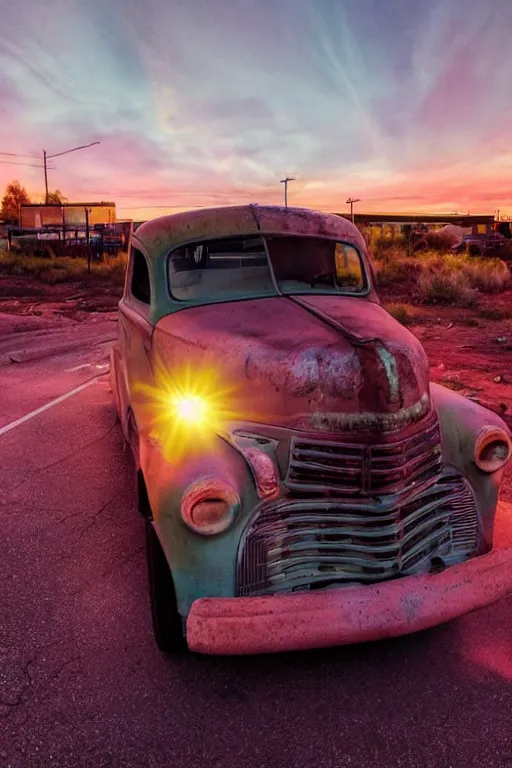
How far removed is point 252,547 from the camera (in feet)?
8.18

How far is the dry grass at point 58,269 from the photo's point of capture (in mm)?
22391

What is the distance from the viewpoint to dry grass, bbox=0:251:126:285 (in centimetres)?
2239

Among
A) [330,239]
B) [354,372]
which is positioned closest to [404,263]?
[330,239]

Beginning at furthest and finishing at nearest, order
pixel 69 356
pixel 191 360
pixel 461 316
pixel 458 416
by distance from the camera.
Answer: pixel 461 316 → pixel 69 356 → pixel 191 360 → pixel 458 416

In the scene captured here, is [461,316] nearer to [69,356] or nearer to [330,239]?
[69,356]

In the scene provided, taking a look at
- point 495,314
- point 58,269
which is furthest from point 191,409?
point 58,269

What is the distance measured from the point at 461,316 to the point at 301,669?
12.2m

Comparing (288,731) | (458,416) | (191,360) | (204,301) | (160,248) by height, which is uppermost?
(160,248)

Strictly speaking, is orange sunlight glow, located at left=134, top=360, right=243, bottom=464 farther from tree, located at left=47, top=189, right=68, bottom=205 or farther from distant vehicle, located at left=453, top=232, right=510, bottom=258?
tree, located at left=47, top=189, right=68, bottom=205

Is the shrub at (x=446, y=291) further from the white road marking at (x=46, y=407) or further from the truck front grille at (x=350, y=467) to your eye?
the truck front grille at (x=350, y=467)

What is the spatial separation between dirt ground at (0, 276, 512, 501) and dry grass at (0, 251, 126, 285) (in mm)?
599

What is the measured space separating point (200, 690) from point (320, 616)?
0.72 m

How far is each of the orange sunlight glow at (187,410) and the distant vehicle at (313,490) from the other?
0.03 feet

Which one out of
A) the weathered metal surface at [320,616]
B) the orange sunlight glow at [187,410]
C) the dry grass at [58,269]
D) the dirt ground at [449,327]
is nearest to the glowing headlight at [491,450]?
the weathered metal surface at [320,616]
